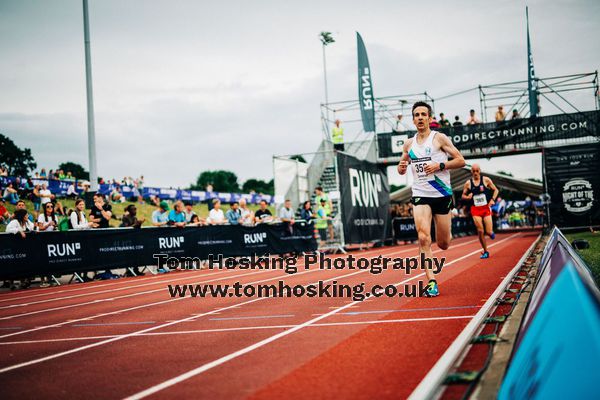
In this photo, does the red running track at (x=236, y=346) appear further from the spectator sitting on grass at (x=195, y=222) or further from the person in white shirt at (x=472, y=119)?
the person in white shirt at (x=472, y=119)

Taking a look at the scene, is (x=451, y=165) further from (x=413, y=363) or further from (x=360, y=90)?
(x=360, y=90)

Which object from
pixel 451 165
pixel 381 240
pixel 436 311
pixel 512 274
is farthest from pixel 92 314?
pixel 381 240

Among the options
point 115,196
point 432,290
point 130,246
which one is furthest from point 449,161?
point 115,196

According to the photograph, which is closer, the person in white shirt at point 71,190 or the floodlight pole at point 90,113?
the floodlight pole at point 90,113

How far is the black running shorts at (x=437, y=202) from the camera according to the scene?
7.30m

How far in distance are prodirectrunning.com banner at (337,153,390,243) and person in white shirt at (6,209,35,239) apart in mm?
10534

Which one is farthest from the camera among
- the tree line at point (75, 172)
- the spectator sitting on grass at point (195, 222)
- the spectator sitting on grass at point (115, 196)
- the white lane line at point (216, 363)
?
the tree line at point (75, 172)

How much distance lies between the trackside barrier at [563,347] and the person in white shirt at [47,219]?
14.0 metres

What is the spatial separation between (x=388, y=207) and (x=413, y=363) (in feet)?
79.1

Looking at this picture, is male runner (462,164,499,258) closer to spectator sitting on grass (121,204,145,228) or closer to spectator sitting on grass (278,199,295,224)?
spectator sitting on grass (278,199,295,224)

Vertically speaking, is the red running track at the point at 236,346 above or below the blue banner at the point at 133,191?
below

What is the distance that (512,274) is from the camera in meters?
8.25

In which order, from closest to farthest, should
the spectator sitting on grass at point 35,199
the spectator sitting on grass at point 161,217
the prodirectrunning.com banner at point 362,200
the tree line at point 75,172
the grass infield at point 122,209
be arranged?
the spectator sitting on grass at point 161,217
the prodirectrunning.com banner at point 362,200
the spectator sitting on grass at point 35,199
the grass infield at point 122,209
the tree line at point 75,172

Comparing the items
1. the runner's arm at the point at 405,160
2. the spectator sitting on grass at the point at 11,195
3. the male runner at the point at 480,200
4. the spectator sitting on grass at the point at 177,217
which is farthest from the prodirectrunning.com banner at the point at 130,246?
the spectator sitting on grass at the point at 11,195
